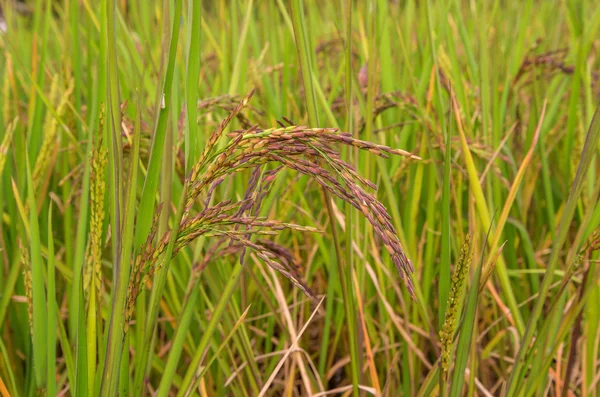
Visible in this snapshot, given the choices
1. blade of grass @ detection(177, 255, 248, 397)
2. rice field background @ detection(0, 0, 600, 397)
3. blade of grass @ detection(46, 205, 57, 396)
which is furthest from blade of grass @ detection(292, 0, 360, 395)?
blade of grass @ detection(46, 205, 57, 396)

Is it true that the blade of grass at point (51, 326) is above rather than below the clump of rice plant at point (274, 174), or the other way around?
below

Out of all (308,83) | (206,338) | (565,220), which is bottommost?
(206,338)

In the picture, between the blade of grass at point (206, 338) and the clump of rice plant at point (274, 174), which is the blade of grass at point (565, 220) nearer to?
the clump of rice plant at point (274, 174)

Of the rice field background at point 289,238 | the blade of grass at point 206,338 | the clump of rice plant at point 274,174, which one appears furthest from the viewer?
the blade of grass at point 206,338

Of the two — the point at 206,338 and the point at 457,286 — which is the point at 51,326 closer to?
the point at 206,338

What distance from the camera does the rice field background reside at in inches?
24.8

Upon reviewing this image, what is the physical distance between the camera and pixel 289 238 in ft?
4.45

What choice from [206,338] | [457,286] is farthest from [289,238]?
[457,286]

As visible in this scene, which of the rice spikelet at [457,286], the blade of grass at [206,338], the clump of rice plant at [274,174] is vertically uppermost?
the clump of rice plant at [274,174]

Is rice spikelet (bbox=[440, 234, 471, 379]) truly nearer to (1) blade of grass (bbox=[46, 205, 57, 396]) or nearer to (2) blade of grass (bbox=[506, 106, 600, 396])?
(2) blade of grass (bbox=[506, 106, 600, 396])

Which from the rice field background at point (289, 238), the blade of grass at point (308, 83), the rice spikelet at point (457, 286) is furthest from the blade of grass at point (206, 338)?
the rice spikelet at point (457, 286)

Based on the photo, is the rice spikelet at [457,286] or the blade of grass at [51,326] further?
the blade of grass at [51,326]

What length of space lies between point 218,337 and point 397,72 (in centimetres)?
96

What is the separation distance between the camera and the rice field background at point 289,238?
0.63 m
